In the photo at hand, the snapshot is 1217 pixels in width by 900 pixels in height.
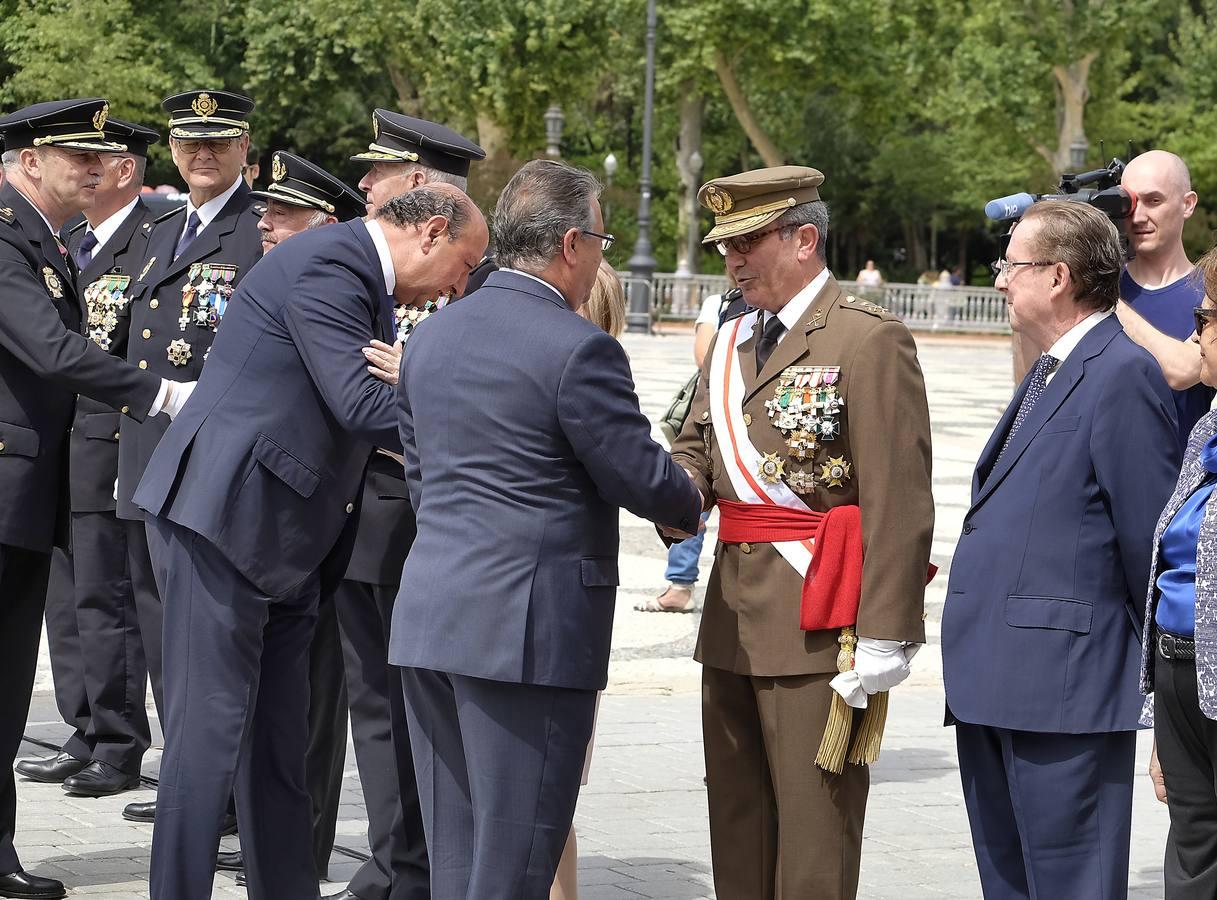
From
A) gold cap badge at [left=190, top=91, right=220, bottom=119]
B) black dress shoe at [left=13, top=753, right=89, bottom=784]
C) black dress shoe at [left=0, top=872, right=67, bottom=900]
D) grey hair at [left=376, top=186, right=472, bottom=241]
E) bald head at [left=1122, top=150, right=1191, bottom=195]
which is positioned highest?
gold cap badge at [left=190, top=91, right=220, bottom=119]

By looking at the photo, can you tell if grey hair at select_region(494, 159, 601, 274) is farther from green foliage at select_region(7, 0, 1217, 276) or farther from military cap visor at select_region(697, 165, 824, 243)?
green foliage at select_region(7, 0, 1217, 276)

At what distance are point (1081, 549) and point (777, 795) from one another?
3.16 ft

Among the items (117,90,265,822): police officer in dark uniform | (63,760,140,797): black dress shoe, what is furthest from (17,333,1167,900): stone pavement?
(117,90,265,822): police officer in dark uniform

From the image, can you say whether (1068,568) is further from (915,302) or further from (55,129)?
(915,302)

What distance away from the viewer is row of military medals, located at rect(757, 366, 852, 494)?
14.0 ft

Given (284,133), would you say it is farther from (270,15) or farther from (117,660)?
(117,660)

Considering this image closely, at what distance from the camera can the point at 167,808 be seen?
4645 millimetres

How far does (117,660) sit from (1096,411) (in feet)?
13.8

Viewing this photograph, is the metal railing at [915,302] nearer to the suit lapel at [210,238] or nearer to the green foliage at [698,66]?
the green foliage at [698,66]

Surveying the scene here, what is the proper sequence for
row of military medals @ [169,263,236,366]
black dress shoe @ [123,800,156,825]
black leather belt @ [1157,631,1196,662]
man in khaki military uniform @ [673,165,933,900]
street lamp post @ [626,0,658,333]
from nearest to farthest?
black leather belt @ [1157,631,1196,662] < man in khaki military uniform @ [673,165,933,900] < black dress shoe @ [123,800,156,825] < row of military medals @ [169,263,236,366] < street lamp post @ [626,0,658,333]

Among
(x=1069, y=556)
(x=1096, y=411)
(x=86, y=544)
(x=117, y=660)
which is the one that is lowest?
(x=117, y=660)

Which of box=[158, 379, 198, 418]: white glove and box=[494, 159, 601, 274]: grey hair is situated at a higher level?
box=[494, 159, 601, 274]: grey hair

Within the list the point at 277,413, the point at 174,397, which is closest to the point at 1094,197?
the point at 277,413

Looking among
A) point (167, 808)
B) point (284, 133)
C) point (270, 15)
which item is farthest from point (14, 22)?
point (167, 808)
